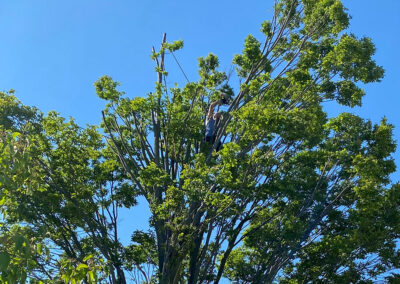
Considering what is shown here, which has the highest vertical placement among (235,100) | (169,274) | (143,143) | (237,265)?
(235,100)

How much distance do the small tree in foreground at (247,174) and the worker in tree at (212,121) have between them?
0.20 m

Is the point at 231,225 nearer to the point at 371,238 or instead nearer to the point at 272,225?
the point at 272,225

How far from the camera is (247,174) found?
11.3 metres

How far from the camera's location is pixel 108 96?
42.6ft

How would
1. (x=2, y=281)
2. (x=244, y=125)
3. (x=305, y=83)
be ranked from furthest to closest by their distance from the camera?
(x=305, y=83) < (x=244, y=125) < (x=2, y=281)

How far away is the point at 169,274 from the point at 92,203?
2.75 m

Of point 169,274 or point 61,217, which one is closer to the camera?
point 169,274

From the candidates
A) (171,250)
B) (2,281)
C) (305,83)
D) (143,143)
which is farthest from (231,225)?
(2,281)

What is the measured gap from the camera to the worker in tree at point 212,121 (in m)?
13.9

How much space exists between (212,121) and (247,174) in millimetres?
3034

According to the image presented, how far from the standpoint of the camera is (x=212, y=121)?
46.1 feet

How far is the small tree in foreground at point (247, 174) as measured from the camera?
38.3 feet

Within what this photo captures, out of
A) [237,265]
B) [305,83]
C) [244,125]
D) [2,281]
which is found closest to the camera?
[2,281]

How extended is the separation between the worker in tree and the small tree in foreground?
0.20 metres
